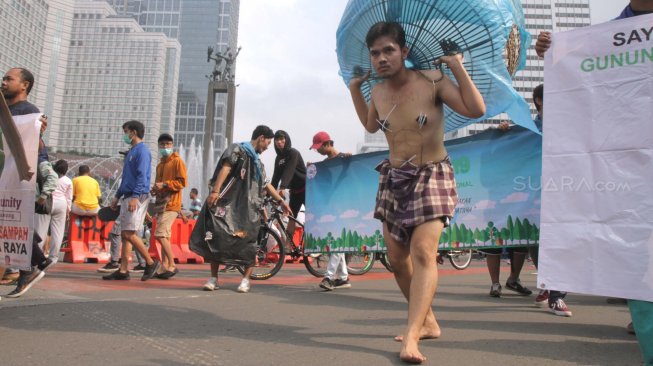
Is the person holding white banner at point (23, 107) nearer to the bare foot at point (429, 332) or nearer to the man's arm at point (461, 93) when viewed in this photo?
the bare foot at point (429, 332)

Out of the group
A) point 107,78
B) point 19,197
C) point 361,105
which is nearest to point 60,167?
point 19,197

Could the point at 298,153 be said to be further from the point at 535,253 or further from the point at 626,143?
the point at 626,143

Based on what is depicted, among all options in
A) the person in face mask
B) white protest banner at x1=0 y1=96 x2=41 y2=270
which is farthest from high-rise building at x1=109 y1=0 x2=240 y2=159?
white protest banner at x1=0 y1=96 x2=41 y2=270

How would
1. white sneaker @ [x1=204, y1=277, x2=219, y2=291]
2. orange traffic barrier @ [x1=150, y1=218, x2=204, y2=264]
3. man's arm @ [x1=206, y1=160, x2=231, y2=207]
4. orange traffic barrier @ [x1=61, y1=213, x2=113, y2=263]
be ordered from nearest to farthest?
1. man's arm @ [x1=206, y1=160, x2=231, y2=207]
2. white sneaker @ [x1=204, y1=277, x2=219, y2=291]
3. orange traffic barrier @ [x1=61, y1=213, x2=113, y2=263]
4. orange traffic barrier @ [x1=150, y1=218, x2=204, y2=264]

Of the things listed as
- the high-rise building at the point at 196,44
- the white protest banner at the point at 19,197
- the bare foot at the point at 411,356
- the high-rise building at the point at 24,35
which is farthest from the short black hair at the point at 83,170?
the high-rise building at the point at 196,44

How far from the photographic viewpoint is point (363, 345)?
9.21ft

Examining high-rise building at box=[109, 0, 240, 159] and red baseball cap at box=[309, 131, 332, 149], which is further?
high-rise building at box=[109, 0, 240, 159]

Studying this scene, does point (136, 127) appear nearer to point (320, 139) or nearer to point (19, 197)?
point (320, 139)

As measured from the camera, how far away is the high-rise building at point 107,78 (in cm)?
12731

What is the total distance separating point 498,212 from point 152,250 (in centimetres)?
677

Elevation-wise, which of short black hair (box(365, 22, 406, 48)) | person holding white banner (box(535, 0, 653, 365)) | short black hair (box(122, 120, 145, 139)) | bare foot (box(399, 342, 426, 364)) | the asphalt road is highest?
short black hair (box(122, 120, 145, 139))

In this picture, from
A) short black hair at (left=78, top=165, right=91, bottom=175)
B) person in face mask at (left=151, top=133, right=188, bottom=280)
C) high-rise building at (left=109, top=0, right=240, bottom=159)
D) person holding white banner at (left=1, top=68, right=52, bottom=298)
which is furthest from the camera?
high-rise building at (left=109, top=0, right=240, bottom=159)

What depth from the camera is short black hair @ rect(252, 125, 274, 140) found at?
218 inches

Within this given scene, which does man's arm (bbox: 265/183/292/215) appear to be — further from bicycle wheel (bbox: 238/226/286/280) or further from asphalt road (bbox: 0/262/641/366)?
asphalt road (bbox: 0/262/641/366)
